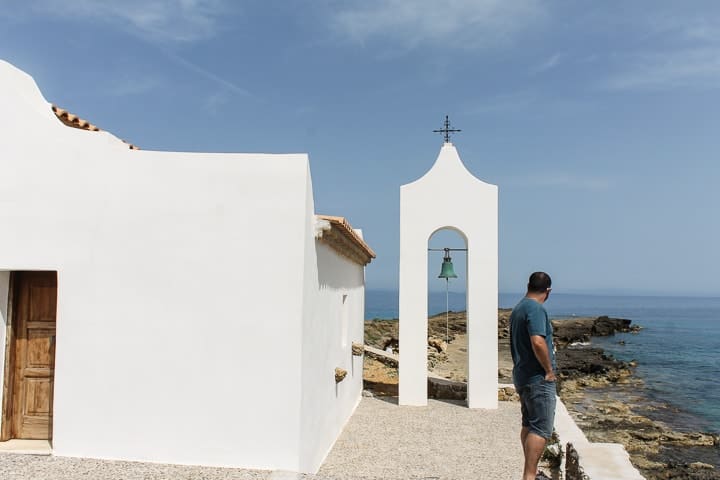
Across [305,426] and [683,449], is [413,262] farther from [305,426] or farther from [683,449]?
[683,449]

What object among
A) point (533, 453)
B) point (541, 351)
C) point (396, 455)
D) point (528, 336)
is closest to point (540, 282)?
point (528, 336)

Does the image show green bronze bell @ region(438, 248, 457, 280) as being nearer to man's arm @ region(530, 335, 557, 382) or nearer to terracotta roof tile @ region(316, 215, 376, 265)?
terracotta roof tile @ region(316, 215, 376, 265)

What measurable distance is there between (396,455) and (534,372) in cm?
409

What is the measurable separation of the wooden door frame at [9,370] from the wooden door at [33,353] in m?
0.03

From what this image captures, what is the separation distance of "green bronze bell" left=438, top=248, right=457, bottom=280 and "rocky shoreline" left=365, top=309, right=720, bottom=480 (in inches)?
103

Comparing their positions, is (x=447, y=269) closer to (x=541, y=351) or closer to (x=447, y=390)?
(x=447, y=390)

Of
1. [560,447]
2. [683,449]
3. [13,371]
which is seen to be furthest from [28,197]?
[683,449]

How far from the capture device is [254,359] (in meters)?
5.82

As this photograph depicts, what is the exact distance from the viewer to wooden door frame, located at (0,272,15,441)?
6328mm

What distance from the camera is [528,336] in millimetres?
4793

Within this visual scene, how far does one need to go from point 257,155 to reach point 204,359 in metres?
2.19

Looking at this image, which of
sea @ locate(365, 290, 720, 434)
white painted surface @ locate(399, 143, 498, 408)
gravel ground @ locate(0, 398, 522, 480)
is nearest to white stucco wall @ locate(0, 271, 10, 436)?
gravel ground @ locate(0, 398, 522, 480)

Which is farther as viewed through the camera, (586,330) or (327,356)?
(586,330)

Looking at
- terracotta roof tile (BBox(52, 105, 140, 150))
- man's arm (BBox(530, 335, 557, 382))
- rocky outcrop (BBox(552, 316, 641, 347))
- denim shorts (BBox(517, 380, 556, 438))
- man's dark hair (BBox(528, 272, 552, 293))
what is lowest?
rocky outcrop (BBox(552, 316, 641, 347))
